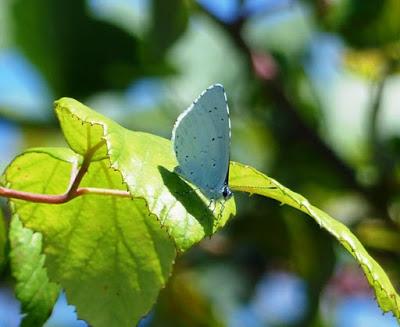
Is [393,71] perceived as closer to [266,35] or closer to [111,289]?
[266,35]

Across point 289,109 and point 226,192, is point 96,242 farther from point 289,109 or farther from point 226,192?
point 289,109

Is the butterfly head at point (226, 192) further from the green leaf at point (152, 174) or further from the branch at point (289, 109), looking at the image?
the branch at point (289, 109)

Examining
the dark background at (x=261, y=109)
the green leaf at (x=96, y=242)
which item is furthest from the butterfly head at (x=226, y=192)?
the dark background at (x=261, y=109)

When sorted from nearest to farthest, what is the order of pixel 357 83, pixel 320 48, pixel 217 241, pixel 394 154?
pixel 394 154, pixel 217 241, pixel 320 48, pixel 357 83

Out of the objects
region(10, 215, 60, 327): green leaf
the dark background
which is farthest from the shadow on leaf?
the dark background

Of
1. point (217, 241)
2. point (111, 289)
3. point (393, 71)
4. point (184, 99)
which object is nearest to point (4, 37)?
point (184, 99)

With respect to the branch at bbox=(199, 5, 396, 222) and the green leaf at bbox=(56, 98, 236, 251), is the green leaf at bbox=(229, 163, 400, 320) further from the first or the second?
the branch at bbox=(199, 5, 396, 222)

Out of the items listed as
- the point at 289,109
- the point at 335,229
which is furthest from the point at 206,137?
the point at 289,109
